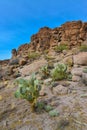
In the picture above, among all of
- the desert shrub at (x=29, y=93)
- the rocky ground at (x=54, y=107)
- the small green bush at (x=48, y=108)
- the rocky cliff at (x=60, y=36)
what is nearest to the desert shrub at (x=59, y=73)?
the rocky ground at (x=54, y=107)

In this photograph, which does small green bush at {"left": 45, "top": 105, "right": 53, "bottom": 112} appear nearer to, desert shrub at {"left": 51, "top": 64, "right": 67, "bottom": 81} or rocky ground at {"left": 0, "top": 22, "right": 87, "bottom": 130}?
rocky ground at {"left": 0, "top": 22, "right": 87, "bottom": 130}

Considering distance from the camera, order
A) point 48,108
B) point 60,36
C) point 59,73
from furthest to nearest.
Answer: point 60,36
point 59,73
point 48,108

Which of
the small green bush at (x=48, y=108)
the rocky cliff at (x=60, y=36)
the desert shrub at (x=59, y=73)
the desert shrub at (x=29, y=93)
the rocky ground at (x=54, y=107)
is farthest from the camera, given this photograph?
the rocky cliff at (x=60, y=36)

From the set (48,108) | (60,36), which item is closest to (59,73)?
(48,108)

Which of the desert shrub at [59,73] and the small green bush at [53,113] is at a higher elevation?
the desert shrub at [59,73]

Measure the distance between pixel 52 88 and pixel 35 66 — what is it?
4.87 m

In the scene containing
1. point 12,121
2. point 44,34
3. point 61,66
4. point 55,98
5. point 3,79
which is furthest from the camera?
point 44,34

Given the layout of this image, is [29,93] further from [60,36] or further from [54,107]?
[60,36]

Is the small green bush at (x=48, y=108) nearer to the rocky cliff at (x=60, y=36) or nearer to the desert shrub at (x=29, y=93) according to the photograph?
the desert shrub at (x=29, y=93)

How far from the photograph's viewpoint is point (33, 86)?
684cm

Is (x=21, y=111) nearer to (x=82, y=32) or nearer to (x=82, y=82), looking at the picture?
(x=82, y=82)

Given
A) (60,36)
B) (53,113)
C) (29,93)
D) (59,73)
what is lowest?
(53,113)

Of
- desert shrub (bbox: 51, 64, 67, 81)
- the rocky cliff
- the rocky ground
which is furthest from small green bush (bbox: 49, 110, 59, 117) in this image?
the rocky cliff

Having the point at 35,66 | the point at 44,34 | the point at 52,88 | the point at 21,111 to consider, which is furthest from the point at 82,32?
the point at 21,111
